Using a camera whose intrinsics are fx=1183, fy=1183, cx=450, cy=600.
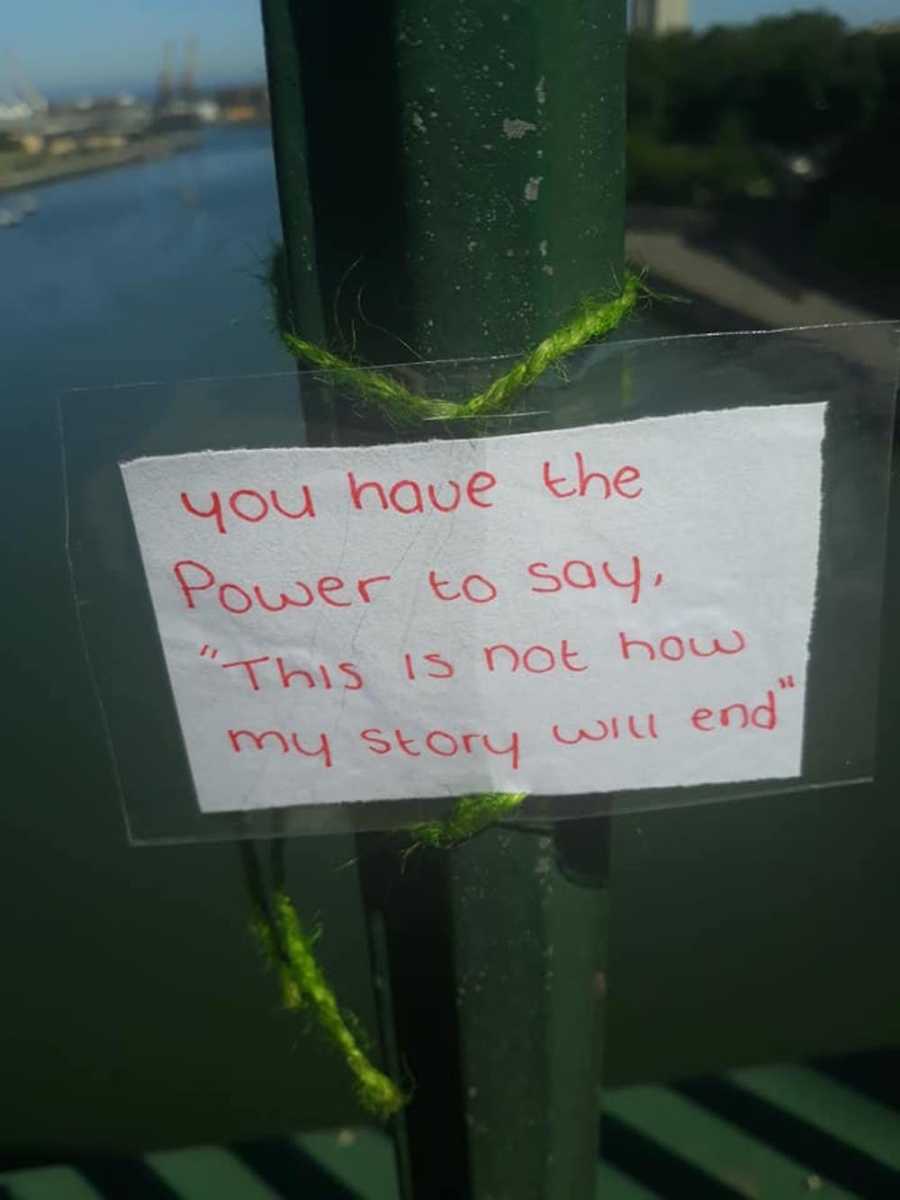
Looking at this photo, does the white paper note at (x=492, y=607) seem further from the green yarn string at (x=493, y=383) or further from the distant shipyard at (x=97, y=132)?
the distant shipyard at (x=97, y=132)

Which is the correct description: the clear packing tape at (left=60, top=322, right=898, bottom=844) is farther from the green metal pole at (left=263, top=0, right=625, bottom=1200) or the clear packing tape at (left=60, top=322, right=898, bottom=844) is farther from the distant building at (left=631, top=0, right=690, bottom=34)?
the distant building at (left=631, top=0, right=690, bottom=34)

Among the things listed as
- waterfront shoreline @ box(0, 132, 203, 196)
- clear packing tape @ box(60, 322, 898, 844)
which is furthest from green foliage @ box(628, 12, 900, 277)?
clear packing tape @ box(60, 322, 898, 844)

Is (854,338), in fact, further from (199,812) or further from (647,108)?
(647,108)

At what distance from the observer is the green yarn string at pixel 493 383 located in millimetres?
458

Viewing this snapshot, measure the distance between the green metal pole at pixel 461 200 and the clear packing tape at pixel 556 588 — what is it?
0.08 feet

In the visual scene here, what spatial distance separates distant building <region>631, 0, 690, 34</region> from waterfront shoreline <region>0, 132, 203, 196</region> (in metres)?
1.63

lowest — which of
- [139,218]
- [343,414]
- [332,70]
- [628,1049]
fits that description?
[628,1049]

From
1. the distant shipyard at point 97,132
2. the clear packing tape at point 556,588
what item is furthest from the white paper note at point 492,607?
the distant shipyard at point 97,132

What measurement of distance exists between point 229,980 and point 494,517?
6.25 feet

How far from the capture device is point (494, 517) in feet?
1.60

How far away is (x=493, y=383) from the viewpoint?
46 cm

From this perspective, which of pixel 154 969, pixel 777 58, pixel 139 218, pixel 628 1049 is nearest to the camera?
pixel 628 1049

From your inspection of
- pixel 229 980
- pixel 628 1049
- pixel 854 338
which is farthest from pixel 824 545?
pixel 229 980

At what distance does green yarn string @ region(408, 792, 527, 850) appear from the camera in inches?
22.0
